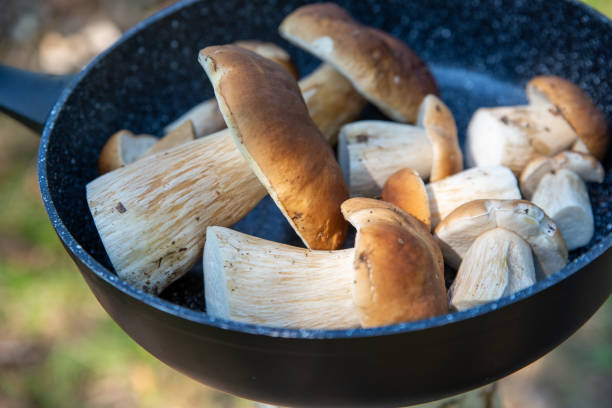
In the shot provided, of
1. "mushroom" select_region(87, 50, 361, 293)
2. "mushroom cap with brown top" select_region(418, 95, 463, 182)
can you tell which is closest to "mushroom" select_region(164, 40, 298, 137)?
"mushroom" select_region(87, 50, 361, 293)

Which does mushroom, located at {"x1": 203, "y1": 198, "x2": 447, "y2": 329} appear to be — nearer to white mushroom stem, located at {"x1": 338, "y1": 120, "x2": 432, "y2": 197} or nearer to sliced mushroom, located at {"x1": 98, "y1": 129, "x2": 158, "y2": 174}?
white mushroom stem, located at {"x1": 338, "y1": 120, "x2": 432, "y2": 197}

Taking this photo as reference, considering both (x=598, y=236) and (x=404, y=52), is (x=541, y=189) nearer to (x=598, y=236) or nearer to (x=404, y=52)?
(x=598, y=236)

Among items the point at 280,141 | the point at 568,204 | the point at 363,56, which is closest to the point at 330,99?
the point at 363,56

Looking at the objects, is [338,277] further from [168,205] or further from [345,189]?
[168,205]

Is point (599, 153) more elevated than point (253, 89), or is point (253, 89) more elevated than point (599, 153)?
point (253, 89)

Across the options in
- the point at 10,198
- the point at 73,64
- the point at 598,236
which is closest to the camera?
the point at 598,236

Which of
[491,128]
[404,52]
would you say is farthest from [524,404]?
[404,52]
